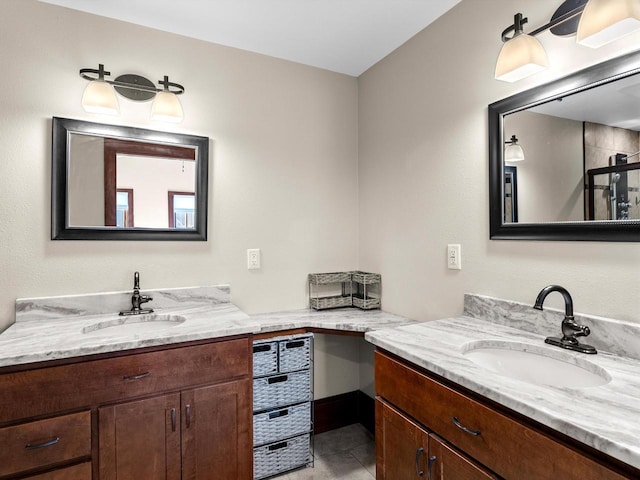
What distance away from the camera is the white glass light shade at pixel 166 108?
1.91 m

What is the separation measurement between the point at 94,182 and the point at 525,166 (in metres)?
2.08

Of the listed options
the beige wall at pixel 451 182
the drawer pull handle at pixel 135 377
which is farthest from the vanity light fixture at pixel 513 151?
the drawer pull handle at pixel 135 377

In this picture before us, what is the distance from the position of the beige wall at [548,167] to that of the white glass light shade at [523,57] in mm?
223

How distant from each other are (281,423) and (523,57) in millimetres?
Result: 2017

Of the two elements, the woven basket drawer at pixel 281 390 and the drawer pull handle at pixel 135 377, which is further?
the woven basket drawer at pixel 281 390

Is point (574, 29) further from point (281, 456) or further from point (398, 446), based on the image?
point (281, 456)

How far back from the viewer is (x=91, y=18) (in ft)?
6.11

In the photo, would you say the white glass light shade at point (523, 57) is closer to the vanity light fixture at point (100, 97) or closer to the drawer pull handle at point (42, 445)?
the vanity light fixture at point (100, 97)

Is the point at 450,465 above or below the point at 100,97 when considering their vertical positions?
below

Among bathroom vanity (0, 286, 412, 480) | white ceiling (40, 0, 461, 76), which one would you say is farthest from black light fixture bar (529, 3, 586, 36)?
bathroom vanity (0, 286, 412, 480)

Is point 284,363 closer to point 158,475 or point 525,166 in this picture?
point 158,475

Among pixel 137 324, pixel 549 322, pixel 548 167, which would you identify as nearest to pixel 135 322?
pixel 137 324

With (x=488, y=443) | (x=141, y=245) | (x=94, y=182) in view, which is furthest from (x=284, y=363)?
(x=94, y=182)

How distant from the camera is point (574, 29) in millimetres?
1317
